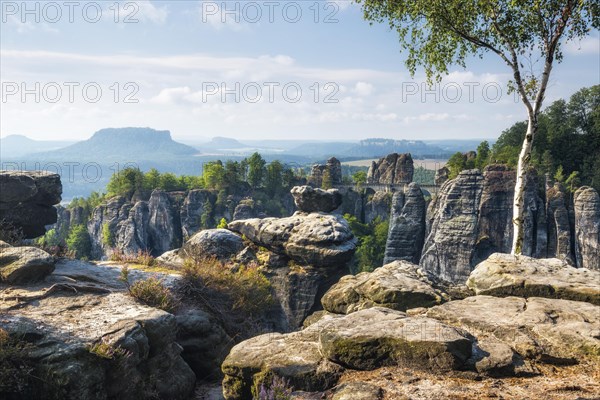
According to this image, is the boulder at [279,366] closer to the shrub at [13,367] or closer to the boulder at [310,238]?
the shrub at [13,367]

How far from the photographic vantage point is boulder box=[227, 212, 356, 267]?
65.7ft

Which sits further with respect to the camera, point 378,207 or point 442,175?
point 378,207

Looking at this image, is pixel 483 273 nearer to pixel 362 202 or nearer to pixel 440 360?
pixel 440 360

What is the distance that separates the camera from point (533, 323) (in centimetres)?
965

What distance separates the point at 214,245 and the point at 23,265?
8662mm

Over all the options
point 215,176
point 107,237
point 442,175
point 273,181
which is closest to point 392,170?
point 442,175

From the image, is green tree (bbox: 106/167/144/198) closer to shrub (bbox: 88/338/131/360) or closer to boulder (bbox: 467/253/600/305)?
boulder (bbox: 467/253/600/305)

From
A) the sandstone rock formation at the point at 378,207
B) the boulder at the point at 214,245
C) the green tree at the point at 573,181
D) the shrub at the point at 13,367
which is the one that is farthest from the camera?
the sandstone rock formation at the point at 378,207

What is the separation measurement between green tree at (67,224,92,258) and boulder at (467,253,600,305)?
125185 millimetres

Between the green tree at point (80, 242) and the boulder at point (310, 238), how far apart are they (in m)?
115

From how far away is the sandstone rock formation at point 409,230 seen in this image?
8338cm

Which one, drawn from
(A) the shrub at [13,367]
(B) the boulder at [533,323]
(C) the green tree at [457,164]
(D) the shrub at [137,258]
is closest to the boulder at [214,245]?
(D) the shrub at [137,258]

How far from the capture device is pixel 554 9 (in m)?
16.6

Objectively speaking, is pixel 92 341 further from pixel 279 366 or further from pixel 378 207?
pixel 378 207
